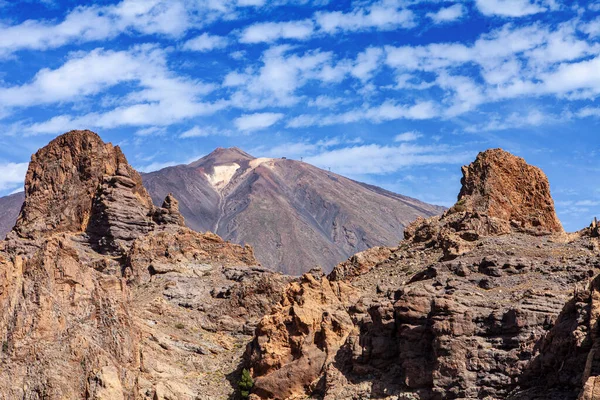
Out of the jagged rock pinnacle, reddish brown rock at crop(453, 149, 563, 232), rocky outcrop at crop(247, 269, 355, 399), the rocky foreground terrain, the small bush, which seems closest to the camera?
the rocky foreground terrain

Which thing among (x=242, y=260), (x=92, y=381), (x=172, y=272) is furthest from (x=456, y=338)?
(x=242, y=260)

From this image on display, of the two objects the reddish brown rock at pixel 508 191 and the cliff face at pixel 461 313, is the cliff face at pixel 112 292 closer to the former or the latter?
the cliff face at pixel 461 313

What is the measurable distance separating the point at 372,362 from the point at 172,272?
41.9 m

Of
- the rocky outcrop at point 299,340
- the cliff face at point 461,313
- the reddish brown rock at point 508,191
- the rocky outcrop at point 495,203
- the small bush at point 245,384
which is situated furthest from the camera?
the reddish brown rock at point 508,191

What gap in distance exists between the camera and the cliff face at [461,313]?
190 feet

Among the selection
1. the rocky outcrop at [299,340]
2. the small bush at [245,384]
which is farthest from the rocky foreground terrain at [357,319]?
the small bush at [245,384]

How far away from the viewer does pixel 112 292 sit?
79625mm

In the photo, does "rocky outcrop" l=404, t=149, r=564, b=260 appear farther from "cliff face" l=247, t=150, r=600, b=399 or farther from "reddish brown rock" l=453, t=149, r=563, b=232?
"cliff face" l=247, t=150, r=600, b=399

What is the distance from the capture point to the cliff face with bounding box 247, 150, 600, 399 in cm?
5803

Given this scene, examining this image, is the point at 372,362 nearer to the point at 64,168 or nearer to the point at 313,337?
the point at 313,337

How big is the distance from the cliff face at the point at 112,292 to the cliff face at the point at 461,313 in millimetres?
7206

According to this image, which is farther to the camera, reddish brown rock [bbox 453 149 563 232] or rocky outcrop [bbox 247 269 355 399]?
reddish brown rock [bbox 453 149 563 232]

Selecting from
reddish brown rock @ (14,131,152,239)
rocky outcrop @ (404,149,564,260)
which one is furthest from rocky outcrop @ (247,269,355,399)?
reddish brown rock @ (14,131,152,239)

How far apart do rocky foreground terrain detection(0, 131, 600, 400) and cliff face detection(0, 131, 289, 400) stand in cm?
17
